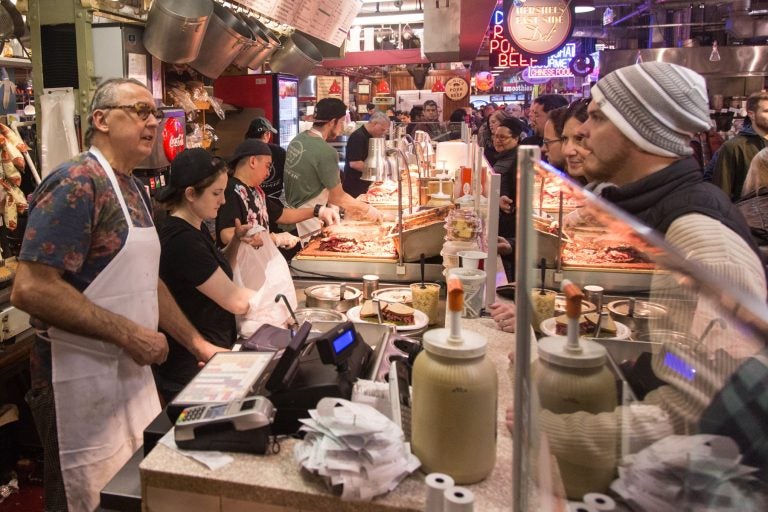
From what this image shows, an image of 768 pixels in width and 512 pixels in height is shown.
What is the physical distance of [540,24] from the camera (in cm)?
817

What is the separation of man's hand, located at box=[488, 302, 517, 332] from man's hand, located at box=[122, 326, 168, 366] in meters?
1.41

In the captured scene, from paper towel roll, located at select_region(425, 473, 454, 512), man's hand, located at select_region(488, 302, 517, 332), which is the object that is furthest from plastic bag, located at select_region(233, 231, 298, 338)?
paper towel roll, located at select_region(425, 473, 454, 512)

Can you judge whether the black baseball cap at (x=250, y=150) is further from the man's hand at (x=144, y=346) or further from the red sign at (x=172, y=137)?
the man's hand at (x=144, y=346)

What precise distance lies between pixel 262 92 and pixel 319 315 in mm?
5939

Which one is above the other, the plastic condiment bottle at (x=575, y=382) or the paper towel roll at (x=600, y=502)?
the plastic condiment bottle at (x=575, y=382)

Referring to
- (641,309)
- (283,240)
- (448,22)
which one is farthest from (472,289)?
(448,22)

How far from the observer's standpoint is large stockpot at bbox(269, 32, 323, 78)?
314 inches

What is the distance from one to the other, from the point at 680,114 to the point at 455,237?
168cm

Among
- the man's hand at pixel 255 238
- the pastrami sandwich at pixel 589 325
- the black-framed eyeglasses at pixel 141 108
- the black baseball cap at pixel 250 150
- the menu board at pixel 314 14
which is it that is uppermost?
the menu board at pixel 314 14

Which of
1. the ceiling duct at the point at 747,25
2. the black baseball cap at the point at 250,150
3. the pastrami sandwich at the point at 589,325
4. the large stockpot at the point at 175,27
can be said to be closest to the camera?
the pastrami sandwich at the point at 589,325

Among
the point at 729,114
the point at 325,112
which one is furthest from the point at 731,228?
the point at 729,114

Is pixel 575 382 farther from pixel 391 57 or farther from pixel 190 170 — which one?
pixel 391 57

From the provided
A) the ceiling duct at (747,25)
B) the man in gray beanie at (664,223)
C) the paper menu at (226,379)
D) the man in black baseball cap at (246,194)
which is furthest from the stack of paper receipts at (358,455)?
the ceiling duct at (747,25)

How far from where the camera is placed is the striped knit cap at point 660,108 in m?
2.04
